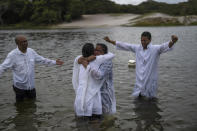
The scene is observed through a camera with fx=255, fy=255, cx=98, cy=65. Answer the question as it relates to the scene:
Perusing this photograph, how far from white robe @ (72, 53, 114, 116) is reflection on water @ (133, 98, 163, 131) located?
1477 millimetres

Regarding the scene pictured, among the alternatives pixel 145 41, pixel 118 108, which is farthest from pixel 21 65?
pixel 145 41

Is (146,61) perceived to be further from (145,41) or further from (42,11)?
(42,11)

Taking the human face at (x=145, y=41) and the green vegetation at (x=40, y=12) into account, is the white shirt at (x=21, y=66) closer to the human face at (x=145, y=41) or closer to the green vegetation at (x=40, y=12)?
the human face at (x=145, y=41)

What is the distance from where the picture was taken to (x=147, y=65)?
747 centimetres

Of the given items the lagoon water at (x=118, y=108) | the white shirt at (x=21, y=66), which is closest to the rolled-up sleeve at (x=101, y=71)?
the lagoon water at (x=118, y=108)

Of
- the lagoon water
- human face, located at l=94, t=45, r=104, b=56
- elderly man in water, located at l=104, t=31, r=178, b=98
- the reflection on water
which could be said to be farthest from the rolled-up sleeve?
the reflection on water

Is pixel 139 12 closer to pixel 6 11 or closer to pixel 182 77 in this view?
pixel 6 11

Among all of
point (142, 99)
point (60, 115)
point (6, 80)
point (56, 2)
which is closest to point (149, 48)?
point (142, 99)

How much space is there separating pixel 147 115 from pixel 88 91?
2.44 metres

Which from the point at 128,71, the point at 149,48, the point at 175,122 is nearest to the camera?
the point at 175,122

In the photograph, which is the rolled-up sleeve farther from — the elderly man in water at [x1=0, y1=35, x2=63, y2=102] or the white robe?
the elderly man in water at [x1=0, y1=35, x2=63, y2=102]

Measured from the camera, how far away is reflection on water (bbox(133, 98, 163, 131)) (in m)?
6.62

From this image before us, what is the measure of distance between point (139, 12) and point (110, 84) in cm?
10366

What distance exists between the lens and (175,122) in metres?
6.84
